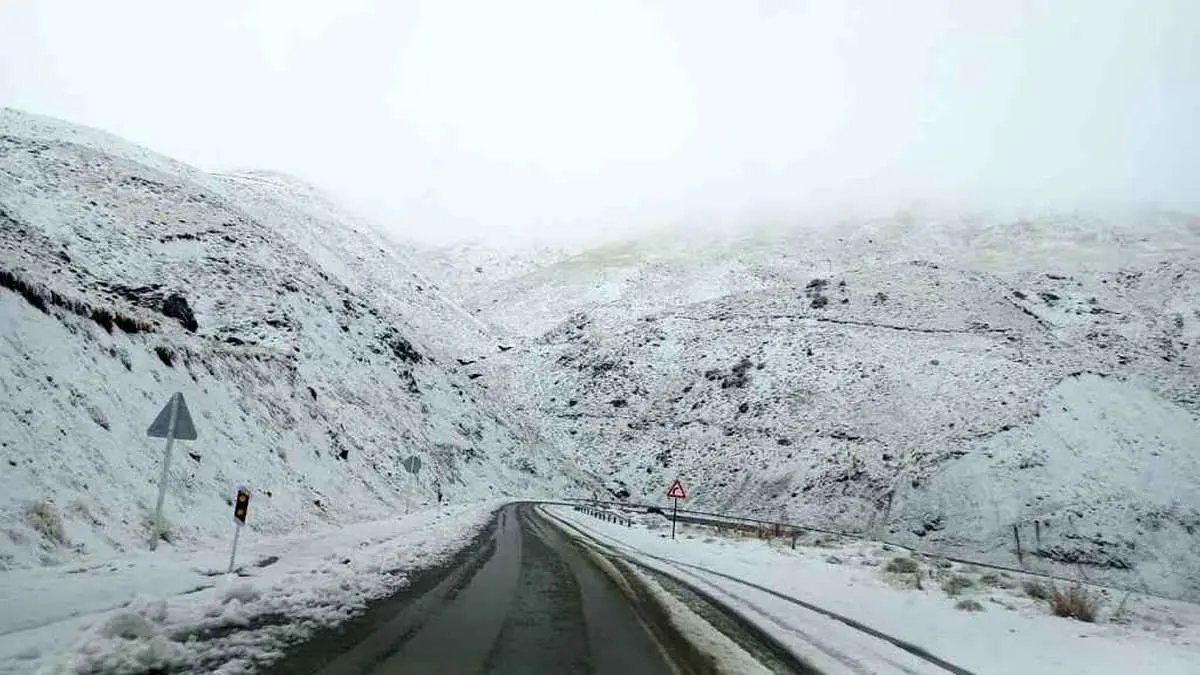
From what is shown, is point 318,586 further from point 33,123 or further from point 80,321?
point 33,123

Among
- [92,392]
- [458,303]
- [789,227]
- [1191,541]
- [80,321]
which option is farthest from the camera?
[789,227]

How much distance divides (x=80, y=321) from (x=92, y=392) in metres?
3.44

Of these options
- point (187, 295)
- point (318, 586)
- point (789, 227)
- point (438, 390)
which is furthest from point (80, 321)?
point (789, 227)

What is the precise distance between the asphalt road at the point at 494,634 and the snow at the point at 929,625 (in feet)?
6.96

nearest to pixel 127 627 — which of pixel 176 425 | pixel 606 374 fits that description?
pixel 176 425

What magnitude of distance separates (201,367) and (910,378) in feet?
196

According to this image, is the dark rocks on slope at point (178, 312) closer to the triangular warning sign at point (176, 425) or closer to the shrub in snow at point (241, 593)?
the triangular warning sign at point (176, 425)

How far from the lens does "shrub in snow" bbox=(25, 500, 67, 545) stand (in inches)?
438

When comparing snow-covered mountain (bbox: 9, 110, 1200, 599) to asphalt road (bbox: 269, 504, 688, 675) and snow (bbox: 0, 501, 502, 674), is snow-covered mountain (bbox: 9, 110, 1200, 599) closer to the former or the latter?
snow (bbox: 0, 501, 502, 674)

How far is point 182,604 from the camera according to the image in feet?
25.9

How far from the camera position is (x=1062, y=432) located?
52.2m

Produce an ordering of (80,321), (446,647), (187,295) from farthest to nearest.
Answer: (187,295), (80,321), (446,647)

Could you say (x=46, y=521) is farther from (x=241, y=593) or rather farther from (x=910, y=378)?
(x=910, y=378)

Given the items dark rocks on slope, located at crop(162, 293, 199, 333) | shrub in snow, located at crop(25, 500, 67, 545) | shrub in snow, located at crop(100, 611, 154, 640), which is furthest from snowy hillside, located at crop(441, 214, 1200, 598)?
shrub in snow, located at crop(100, 611, 154, 640)
